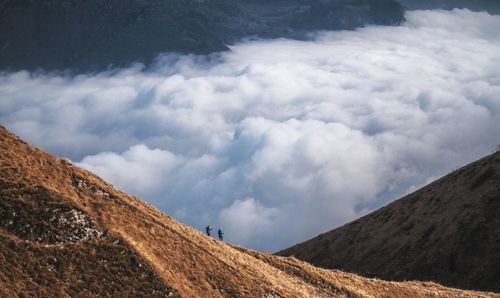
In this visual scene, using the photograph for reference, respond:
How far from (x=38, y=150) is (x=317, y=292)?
30.4 meters

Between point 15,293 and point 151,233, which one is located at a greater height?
point 151,233

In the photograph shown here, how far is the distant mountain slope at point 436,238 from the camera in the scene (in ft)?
315

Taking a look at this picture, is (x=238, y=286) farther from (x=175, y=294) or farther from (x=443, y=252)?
(x=443, y=252)

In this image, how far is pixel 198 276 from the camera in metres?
52.7

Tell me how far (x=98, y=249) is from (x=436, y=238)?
70526 mm

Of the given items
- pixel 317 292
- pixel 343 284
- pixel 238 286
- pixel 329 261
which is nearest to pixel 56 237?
pixel 238 286

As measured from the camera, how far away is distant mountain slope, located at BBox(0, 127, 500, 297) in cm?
4572

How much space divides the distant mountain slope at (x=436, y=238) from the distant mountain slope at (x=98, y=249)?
38.4m

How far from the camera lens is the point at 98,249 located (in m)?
48.9

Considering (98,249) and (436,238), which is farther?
(436,238)

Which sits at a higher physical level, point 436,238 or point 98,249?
point 436,238

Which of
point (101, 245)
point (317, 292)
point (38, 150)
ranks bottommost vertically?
point (317, 292)

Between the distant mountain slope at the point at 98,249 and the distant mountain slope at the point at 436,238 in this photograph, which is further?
the distant mountain slope at the point at 436,238

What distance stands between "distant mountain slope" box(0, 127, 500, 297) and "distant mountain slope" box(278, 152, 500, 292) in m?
38.4
